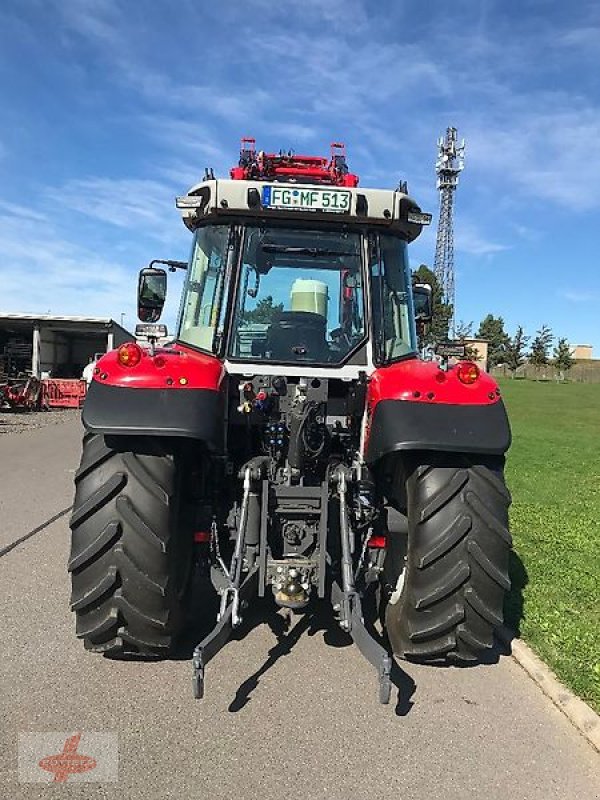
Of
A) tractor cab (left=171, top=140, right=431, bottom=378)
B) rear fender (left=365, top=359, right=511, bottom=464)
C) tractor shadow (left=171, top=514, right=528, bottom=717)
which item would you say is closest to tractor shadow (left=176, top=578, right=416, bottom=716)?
tractor shadow (left=171, top=514, right=528, bottom=717)

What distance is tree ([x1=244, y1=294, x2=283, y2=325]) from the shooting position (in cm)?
502

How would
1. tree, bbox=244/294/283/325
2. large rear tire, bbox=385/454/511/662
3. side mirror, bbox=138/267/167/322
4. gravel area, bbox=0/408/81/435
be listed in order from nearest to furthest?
large rear tire, bbox=385/454/511/662 → tree, bbox=244/294/283/325 → side mirror, bbox=138/267/167/322 → gravel area, bbox=0/408/81/435

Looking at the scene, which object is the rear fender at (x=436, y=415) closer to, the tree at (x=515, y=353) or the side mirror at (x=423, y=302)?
the side mirror at (x=423, y=302)

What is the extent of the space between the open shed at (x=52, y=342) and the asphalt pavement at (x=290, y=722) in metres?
28.6

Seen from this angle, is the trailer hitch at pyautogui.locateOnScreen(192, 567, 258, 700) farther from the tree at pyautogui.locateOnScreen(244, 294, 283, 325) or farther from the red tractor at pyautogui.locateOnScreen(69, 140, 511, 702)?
the tree at pyautogui.locateOnScreen(244, 294, 283, 325)

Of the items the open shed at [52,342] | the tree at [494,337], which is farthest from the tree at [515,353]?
the open shed at [52,342]

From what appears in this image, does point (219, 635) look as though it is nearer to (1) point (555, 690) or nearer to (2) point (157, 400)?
(2) point (157, 400)

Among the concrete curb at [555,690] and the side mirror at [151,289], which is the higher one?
the side mirror at [151,289]

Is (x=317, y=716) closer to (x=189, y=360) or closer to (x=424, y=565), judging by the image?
(x=424, y=565)

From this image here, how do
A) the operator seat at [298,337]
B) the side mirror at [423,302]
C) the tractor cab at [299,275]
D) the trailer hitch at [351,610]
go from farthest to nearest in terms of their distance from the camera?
the side mirror at [423,302], the operator seat at [298,337], the tractor cab at [299,275], the trailer hitch at [351,610]

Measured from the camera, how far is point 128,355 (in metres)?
3.98

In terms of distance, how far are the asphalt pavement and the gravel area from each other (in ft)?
50.8

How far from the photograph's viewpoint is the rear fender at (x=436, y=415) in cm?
384

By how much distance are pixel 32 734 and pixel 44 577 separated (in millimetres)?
2689
